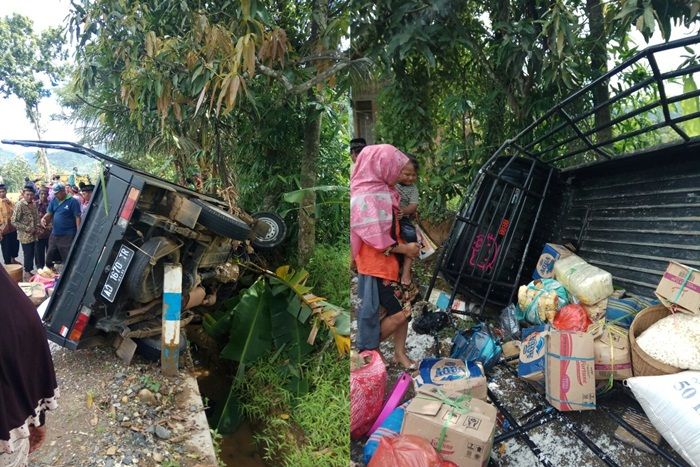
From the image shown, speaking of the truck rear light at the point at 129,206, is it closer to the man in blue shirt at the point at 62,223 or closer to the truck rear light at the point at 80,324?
the man in blue shirt at the point at 62,223

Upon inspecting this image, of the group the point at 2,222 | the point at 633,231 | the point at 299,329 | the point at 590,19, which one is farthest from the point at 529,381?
the point at 2,222

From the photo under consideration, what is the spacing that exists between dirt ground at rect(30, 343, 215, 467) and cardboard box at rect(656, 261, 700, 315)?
66.0 inches

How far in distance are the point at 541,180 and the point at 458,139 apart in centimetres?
50

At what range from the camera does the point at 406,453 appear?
1.04 metres

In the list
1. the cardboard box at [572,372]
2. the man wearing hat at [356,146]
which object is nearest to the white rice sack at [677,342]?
the cardboard box at [572,372]

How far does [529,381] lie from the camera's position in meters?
1.43

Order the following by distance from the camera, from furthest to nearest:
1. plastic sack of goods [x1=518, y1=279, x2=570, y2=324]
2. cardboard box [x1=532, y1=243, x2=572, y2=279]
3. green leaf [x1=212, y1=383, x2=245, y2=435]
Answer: green leaf [x1=212, y1=383, x2=245, y2=435] < cardboard box [x1=532, y1=243, x2=572, y2=279] < plastic sack of goods [x1=518, y1=279, x2=570, y2=324]

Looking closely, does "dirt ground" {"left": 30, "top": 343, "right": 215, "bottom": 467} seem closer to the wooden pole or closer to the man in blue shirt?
the wooden pole

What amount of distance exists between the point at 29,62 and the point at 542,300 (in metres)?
1.81

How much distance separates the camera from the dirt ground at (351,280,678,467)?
1.18 metres

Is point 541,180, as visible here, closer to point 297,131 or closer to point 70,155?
point 297,131

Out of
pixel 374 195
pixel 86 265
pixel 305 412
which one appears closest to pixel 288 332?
pixel 305 412

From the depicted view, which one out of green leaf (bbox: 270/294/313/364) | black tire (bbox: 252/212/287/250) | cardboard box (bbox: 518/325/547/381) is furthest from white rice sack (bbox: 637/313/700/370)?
black tire (bbox: 252/212/287/250)

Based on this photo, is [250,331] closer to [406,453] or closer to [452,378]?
[452,378]
